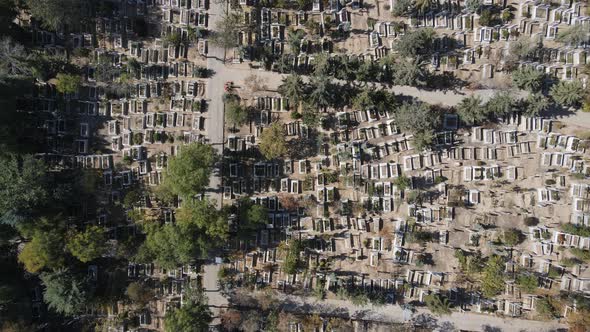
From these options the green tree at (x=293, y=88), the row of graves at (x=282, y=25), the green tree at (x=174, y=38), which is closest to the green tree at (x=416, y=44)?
the row of graves at (x=282, y=25)

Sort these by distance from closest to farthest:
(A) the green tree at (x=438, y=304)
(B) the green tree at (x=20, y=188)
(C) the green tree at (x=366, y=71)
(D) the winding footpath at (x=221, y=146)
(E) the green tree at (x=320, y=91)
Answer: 1. (B) the green tree at (x=20, y=188)
2. (E) the green tree at (x=320, y=91)
3. (A) the green tree at (x=438, y=304)
4. (C) the green tree at (x=366, y=71)
5. (D) the winding footpath at (x=221, y=146)

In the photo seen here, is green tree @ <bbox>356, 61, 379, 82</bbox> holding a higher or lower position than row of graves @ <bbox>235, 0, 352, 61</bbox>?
lower

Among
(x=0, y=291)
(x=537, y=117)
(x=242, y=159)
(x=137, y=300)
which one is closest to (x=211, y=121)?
(x=242, y=159)

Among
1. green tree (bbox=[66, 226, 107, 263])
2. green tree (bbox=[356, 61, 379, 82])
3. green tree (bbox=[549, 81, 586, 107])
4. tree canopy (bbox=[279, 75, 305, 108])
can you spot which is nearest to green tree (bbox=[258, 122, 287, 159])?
tree canopy (bbox=[279, 75, 305, 108])

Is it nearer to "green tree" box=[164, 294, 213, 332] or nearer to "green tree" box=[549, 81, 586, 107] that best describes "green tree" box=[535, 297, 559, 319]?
"green tree" box=[549, 81, 586, 107]

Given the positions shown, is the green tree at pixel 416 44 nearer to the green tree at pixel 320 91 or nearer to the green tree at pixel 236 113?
the green tree at pixel 320 91

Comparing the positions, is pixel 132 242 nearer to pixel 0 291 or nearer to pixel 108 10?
pixel 0 291
